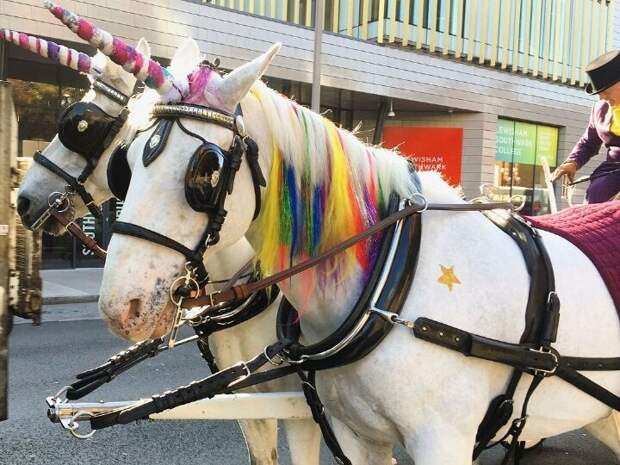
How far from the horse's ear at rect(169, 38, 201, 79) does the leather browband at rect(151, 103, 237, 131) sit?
0.42 ft

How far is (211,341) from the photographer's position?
114 inches

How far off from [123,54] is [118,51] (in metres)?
0.02

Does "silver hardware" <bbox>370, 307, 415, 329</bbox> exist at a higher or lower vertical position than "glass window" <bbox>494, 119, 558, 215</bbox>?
lower

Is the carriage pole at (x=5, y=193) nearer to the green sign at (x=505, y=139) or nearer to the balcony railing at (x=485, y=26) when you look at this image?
the balcony railing at (x=485, y=26)

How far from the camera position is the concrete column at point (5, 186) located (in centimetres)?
223

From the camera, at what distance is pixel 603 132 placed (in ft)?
10.8

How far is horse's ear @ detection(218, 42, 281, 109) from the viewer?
1.67 meters

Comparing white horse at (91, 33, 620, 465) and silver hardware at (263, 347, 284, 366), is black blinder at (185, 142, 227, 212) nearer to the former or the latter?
white horse at (91, 33, 620, 465)

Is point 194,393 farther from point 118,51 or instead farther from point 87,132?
point 87,132

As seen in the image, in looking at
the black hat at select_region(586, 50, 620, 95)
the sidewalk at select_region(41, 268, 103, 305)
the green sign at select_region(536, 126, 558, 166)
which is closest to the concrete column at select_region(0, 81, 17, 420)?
the black hat at select_region(586, 50, 620, 95)

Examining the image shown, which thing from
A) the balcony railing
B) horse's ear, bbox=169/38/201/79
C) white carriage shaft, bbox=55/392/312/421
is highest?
the balcony railing

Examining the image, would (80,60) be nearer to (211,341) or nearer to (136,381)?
(211,341)

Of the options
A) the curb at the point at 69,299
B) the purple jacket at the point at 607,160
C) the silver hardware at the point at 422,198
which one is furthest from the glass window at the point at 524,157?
the silver hardware at the point at 422,198

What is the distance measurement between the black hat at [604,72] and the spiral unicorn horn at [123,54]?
2.18 metres
